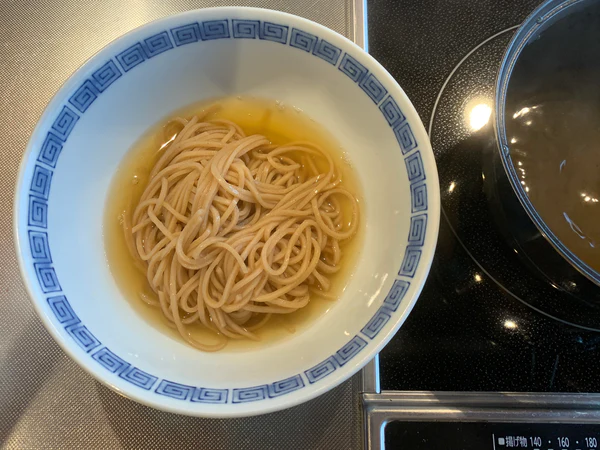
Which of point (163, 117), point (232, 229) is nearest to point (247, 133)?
point (163, 117)

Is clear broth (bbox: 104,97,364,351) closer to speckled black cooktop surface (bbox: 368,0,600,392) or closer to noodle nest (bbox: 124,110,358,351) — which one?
noodle nest (bbox: 124,110,358,351)

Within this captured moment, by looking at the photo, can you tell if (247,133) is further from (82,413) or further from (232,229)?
(82,413)

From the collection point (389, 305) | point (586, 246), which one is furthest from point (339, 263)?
point (586, 246)

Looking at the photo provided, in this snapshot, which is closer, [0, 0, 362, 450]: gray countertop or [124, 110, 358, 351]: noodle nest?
[0, 0, 362, 450]: gray countertop

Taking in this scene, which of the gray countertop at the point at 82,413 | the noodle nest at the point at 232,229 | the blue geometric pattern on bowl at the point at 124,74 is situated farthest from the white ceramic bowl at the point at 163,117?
the gray countertop at the point at 82,413

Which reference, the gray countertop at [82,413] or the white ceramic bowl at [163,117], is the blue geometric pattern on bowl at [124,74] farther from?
the gray countertop at [82,413]

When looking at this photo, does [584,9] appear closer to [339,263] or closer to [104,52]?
[339,263]

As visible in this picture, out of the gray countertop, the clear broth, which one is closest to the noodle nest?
the clear broth
